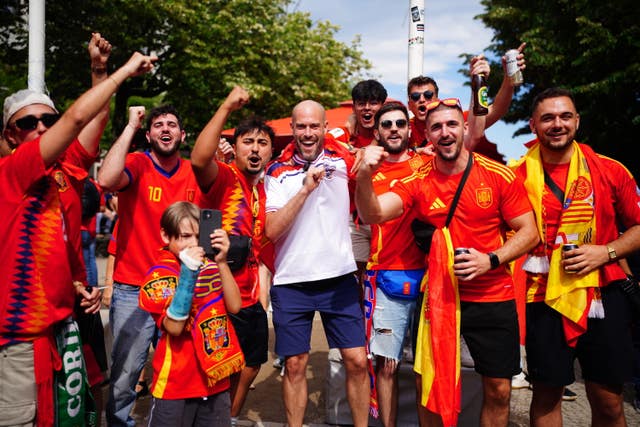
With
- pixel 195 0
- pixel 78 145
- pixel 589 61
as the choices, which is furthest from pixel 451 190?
pixel 195 0

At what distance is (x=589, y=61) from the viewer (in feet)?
45.1

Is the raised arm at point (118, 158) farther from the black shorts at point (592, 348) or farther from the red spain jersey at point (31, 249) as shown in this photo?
the black shorts at point (592, 348)

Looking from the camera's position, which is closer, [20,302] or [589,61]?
[20,302]

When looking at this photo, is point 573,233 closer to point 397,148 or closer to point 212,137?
point 397,148

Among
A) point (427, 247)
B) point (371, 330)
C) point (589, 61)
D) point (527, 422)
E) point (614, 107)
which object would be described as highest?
point (589, 61)

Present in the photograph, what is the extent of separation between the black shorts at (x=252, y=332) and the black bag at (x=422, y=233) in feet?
4.36

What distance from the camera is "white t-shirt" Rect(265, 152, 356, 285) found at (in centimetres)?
352

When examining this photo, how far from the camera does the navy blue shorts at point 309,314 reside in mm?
3557

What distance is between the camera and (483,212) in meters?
3.20

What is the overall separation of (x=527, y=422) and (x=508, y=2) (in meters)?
18.6

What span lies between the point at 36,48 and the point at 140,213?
311 centimetres

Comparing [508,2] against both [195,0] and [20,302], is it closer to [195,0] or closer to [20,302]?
[195,0]

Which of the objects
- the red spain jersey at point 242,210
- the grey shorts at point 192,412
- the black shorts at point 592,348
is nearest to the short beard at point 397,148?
the red spain jersey at point 242,210

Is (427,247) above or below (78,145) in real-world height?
below
